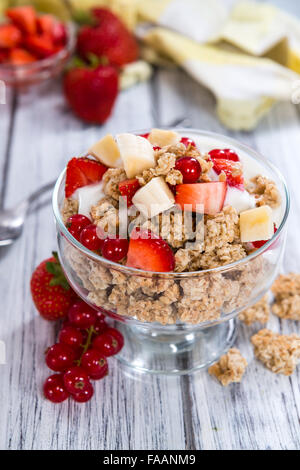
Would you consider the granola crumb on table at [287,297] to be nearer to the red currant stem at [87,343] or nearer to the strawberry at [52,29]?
the red currant stem at [87,343]

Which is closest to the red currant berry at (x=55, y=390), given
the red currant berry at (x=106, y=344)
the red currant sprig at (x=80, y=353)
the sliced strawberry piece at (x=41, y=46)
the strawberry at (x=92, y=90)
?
the red currant sprig at (x=80, y=353)

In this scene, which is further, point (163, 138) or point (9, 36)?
point (9, 36)

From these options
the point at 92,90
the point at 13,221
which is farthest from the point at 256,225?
the point at 92,90

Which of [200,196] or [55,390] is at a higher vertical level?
[200,196]

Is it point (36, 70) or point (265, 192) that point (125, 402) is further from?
point (36, 70)

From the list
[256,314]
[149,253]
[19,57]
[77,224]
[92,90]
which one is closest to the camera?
[149,253]

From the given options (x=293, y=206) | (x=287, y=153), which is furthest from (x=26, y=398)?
(x=287, y=153)

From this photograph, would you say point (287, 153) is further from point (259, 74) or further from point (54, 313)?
point (54, 313)
